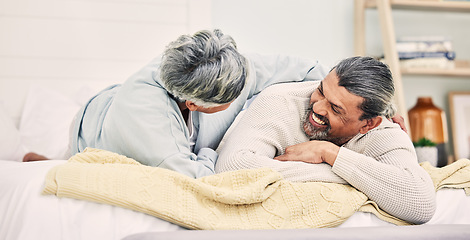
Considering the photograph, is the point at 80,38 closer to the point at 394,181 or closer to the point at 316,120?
the point at 316,120

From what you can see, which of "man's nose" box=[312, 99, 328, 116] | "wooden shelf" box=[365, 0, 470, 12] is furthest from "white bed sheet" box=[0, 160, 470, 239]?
"wooden shelf" box=[365, 0, 470, 12]

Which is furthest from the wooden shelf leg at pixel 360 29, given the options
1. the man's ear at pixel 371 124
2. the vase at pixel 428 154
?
the man's ear at pixel 371 124

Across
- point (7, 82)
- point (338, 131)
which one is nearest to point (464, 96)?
point (338, 131)

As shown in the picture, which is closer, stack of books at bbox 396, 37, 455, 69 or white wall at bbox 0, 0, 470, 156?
white wall at bbox 0, 0, 470, 156

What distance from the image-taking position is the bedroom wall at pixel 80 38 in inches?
112

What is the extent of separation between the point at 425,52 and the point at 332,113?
6.38 ft

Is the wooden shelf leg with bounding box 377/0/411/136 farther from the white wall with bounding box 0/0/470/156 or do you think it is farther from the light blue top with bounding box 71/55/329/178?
the light blue top with bounding box 71/55/329/178

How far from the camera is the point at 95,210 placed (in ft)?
3.44

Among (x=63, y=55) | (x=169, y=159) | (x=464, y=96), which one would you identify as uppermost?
(x=169, y=159)

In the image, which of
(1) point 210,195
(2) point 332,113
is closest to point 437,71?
(2) point 332,113

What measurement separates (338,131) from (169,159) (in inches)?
20.6

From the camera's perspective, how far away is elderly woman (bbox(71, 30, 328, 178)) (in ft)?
4.46

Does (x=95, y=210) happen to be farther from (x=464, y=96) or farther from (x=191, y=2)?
(x=464, y=96)

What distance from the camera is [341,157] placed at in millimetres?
1378
